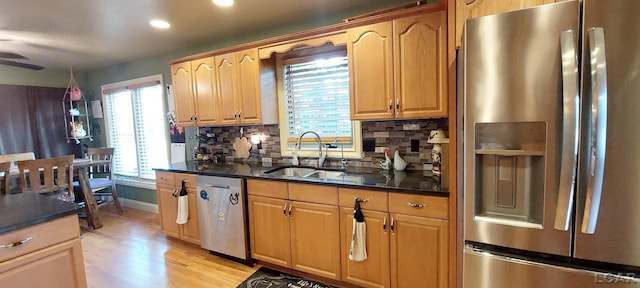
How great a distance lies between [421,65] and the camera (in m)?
1.97

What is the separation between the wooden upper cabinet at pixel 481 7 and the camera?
4.54 ft

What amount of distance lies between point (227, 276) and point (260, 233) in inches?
17.8

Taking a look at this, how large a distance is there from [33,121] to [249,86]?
4.02 m

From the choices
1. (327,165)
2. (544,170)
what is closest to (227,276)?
(327,165)

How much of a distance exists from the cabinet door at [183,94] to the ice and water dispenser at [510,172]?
114 inches

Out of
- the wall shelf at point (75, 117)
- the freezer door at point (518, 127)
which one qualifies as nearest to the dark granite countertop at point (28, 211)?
the freezer door at point (518, 127)

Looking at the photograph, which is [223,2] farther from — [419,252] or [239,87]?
[419,252]

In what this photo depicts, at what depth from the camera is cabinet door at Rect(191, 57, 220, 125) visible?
300cm

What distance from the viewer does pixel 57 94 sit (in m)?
4.61

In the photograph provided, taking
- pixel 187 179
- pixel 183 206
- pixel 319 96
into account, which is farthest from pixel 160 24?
pixel 183 206

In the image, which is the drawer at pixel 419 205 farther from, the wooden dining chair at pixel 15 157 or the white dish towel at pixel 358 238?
the wooden dining chair at pixel 15 157

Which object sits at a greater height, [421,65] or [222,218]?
[421,65]

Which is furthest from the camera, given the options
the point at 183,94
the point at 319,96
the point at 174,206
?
the point at 183,94

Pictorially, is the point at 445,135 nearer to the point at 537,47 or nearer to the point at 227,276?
the point at 537,47
